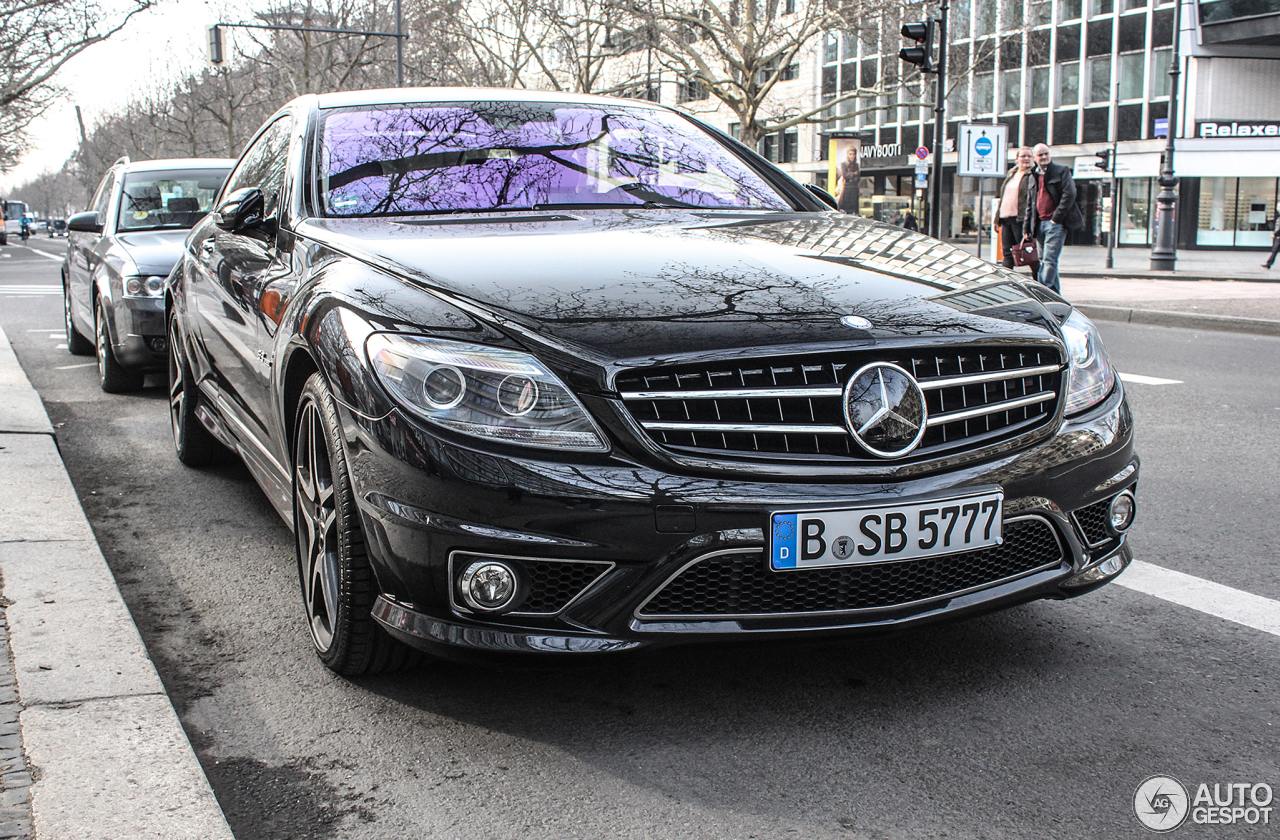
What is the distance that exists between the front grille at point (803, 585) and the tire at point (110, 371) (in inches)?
250

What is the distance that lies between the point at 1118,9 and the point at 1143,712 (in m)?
43.7

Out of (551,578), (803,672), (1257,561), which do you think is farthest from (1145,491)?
(551,578)

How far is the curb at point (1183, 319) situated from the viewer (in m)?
12.6

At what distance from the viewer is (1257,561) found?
4238 millimetres

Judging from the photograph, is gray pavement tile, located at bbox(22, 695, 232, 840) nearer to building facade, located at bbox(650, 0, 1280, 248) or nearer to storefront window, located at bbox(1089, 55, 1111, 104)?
building facade, located at bbox(650, 0, 1280, 248)

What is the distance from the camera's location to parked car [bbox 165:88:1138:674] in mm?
2629

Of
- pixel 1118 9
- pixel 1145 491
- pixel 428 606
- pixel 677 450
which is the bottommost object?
pixel 1145 491

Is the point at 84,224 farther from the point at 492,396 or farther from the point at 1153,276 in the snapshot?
the point at 1153,276

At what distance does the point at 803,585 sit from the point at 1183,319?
12114 mm

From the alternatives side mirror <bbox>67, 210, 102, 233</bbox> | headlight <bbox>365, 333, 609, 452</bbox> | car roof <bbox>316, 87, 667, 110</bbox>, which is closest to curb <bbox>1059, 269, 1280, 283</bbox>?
side mirror <bbox>67, 210, 102, 233</bbox>

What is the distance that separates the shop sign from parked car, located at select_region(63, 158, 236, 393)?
3553cm

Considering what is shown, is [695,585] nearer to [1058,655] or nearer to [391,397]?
[391,397]

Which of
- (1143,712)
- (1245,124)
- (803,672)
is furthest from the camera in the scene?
(1245,124)

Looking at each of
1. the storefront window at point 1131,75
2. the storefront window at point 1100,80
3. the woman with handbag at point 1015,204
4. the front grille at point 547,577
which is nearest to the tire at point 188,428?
the front grille at point 547,577
